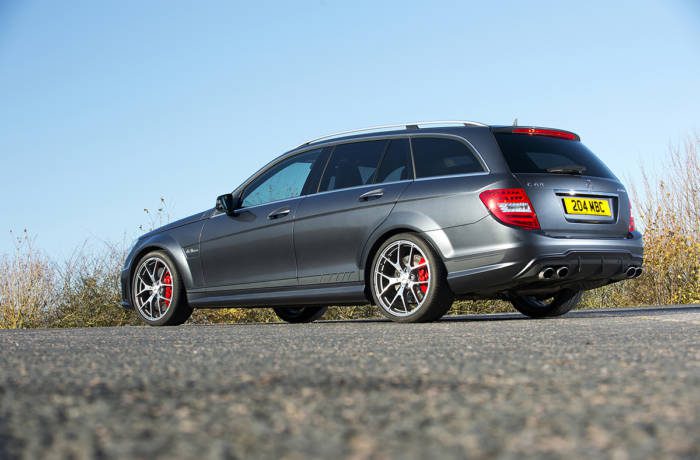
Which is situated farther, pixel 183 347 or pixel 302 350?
pixel 183 347

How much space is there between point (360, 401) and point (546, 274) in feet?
14.5

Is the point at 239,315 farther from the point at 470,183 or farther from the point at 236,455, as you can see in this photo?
the point at 236,455

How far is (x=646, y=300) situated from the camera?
13.7 meters

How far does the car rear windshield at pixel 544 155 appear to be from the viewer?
723 centimetres

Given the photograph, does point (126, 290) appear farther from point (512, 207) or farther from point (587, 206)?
point (587, 206)

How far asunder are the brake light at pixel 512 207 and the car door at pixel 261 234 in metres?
2.05

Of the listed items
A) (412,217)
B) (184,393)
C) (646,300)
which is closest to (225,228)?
(412,217)

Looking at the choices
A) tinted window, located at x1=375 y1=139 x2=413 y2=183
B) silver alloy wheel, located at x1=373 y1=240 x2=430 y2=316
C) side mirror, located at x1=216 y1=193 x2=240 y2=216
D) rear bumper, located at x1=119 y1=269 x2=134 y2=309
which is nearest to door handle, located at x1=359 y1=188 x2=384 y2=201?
tinted window, located at x1=375 y1=139 x2=413 y2=183

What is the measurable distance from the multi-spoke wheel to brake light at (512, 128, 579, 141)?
1.31m

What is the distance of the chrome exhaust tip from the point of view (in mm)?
6953

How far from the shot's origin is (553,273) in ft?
23.0

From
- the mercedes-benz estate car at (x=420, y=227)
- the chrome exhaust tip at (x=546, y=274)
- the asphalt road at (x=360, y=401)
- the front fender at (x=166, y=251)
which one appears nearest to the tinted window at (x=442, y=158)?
the mercedes-benz estate car at (x=420, y=227)

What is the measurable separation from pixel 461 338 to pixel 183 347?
5.46ft

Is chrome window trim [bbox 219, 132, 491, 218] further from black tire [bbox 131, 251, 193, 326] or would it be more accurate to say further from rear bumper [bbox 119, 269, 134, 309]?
rear bumper [bbox 119, 269, 134, 309]
